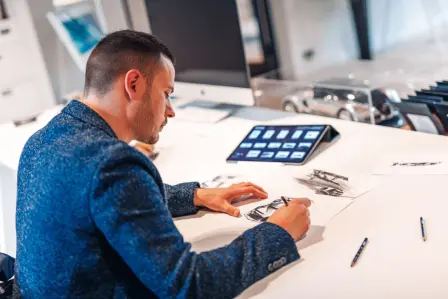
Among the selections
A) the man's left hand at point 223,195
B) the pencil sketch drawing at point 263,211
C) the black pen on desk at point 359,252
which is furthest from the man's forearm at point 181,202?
the black pen on desk at point 359,252

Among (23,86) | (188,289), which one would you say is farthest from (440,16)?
(188,289)

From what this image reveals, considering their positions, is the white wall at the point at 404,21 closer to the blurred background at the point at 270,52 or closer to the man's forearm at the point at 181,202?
the blurred background at the point at 270,52

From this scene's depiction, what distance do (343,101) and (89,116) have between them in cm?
107

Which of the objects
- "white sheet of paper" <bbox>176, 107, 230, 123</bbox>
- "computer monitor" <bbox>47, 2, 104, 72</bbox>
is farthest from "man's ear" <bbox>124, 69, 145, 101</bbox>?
"computer monitor" <bbox>47, 2, 104, 72</bbox>

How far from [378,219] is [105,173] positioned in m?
0.57

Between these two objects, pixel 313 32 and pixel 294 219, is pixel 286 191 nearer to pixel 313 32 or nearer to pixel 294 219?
pixel 294 219

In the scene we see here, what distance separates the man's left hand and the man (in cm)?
20

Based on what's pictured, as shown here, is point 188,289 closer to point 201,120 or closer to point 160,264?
point 160,264

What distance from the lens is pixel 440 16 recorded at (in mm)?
2537

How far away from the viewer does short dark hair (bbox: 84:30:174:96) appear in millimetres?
1116

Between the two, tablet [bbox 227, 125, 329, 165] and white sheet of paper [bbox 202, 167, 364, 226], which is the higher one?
tablet [bbox 227, 125, 329, 165]

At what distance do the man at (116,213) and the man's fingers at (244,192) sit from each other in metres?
0.20

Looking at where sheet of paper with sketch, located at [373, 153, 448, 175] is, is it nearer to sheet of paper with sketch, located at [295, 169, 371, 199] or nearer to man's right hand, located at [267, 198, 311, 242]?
sheet of paper with sketch, located at [295, 169, 371, 199]

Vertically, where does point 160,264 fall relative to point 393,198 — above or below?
above
